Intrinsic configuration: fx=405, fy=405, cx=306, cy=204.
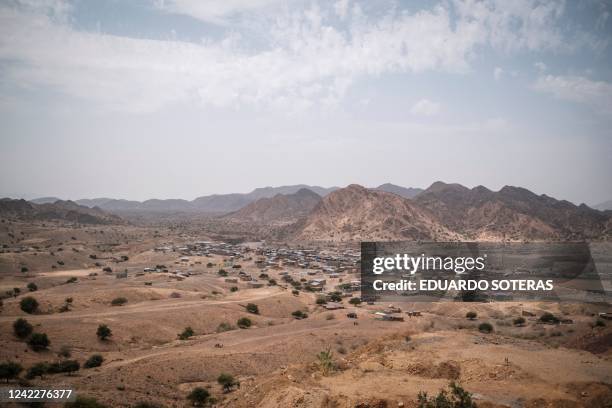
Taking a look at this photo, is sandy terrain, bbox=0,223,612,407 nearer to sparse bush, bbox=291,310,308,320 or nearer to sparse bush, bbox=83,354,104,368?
sparse bush, bbox=83,354,104,368

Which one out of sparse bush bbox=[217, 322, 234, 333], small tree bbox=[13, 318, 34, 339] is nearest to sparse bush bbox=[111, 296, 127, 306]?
sparse bush bbox=[217, 322, 234, 333]

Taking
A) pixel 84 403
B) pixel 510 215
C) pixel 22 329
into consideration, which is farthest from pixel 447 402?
pixel 510 215

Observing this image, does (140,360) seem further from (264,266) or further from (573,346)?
(264,266)

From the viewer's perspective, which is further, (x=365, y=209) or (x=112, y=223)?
(x=112, y=223)

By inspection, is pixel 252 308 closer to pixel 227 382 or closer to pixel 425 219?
pixel 227 382

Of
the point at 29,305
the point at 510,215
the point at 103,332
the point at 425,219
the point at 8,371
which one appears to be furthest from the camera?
the point at 510,215

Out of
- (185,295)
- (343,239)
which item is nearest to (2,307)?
(185,295)
